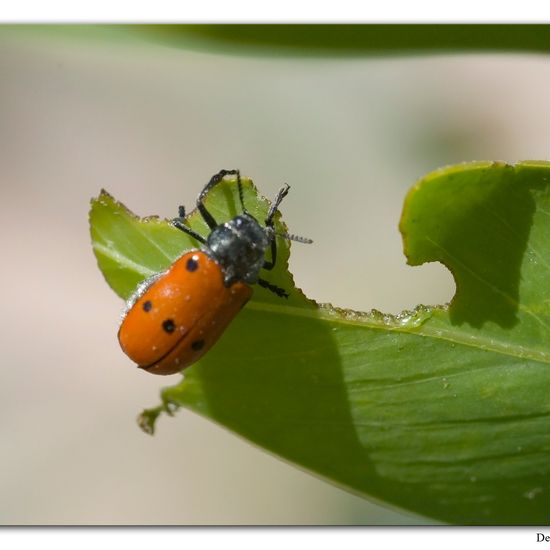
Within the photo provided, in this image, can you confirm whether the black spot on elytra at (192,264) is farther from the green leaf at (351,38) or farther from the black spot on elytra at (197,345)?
the green leaf at (351,38)

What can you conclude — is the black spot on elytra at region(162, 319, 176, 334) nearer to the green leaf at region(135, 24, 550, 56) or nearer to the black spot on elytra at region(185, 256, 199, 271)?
the black spot on elytra at region(185, 256, 199, 271)

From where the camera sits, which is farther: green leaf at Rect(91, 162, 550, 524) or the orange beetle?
the orange beetle

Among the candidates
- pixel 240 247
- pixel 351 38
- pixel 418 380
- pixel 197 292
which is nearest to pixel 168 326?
pixel 197 292

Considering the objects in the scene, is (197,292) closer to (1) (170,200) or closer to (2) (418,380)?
(2) (418,380)

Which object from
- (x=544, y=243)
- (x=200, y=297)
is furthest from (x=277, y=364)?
(x=544, y=243)

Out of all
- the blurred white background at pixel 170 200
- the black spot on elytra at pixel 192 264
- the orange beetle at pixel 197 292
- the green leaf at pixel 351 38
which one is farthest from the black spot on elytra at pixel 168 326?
the blurred white background at pixel 170 200

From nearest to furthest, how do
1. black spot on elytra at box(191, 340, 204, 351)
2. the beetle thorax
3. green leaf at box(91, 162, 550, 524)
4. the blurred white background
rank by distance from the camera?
green leaf at box(91, 162, 550, 524)
black spot on elytra at box(191, 340, 204, 351)
the beetle thorax
the blurred white background

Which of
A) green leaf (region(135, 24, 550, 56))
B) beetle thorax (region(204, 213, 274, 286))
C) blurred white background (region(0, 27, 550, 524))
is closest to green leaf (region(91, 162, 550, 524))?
beetle thorax (region(204, 213, 274, 286))

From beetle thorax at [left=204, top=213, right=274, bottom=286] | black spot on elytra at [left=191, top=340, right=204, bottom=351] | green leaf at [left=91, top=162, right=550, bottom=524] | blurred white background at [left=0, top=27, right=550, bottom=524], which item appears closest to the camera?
green leaf at [left=91, top=162, right=550, bottom=524]
